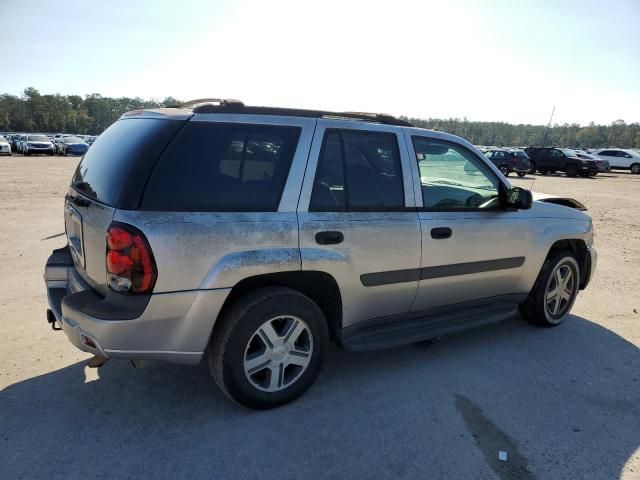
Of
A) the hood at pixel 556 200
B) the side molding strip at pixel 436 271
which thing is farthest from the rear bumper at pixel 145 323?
the hood at pixel 556 200

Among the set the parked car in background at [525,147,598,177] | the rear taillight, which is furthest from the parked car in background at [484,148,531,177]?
the rear taillight

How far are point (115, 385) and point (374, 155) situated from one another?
243cm

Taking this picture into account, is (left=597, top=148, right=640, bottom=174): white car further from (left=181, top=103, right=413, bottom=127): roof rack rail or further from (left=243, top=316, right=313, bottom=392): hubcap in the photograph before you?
(left=243, top=316, right=313, bottom=392): hubcap

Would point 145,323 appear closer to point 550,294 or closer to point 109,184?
point 109,184

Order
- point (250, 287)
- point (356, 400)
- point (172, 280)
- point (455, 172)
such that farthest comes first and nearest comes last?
point (455, 172), point (356, 400), point (250, 287), point (172, 280)

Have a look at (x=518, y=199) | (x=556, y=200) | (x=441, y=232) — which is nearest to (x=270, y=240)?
(x=441, y=232)

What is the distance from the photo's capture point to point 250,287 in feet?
9.36

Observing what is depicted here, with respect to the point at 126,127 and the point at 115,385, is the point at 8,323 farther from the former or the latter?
the point at 126,127

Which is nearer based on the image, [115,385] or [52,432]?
[52,432]

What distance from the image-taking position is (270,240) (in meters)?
2.71

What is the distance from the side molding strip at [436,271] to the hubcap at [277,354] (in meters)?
0.58

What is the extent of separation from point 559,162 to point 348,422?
98.7 ft

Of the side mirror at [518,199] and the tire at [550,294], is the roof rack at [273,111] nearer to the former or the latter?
the side mirror at [518,199]

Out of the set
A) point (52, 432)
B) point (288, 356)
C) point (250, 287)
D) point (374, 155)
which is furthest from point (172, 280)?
point (374, 155)
